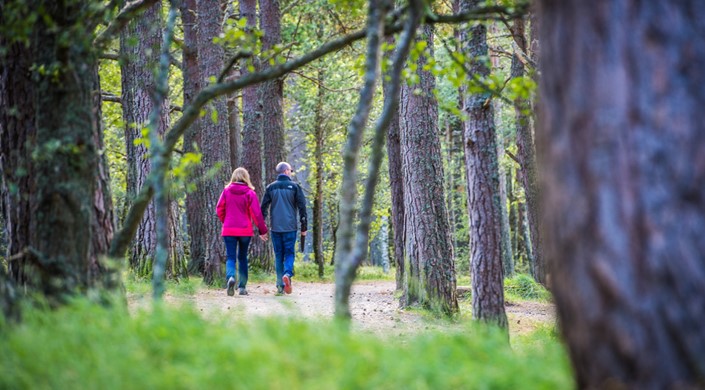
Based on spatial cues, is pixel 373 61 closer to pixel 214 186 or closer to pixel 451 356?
pixel 451 356

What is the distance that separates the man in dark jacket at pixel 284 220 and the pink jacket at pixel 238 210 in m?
0.45

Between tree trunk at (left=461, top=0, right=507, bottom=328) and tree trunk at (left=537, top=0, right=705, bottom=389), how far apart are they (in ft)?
18.7

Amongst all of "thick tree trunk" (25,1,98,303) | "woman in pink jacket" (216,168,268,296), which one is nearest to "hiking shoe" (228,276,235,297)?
A: "woman in pink jacket" (216,168,268,296)

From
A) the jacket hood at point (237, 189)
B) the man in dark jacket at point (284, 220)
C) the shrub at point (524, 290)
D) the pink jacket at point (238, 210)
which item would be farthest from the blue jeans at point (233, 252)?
the shrub at point (524, 290)

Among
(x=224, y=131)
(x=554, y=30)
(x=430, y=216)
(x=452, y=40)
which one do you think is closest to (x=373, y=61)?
(x=452, y=40)

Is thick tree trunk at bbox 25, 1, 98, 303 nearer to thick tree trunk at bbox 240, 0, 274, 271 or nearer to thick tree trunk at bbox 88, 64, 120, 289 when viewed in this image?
thick tree trunk at bbox 88, 64, 120, 289

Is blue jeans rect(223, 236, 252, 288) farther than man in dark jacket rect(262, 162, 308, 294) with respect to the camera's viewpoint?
No

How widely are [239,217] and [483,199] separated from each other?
18.0ft

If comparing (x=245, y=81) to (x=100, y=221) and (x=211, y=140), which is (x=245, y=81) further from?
(x=211, y=140)

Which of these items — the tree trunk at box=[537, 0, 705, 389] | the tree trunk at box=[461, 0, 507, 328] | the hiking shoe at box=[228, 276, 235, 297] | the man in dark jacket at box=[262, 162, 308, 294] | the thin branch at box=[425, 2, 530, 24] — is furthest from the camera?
the man in dark jacket at box=[262, 162, 308, 294]

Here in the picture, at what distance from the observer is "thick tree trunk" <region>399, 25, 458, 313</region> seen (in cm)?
1188

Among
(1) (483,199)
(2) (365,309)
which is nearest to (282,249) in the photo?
(2) (365,309)

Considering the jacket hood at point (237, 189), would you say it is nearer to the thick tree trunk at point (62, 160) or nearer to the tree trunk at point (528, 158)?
the tree trunk at point (528, 158)

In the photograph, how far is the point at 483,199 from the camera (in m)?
8.62
